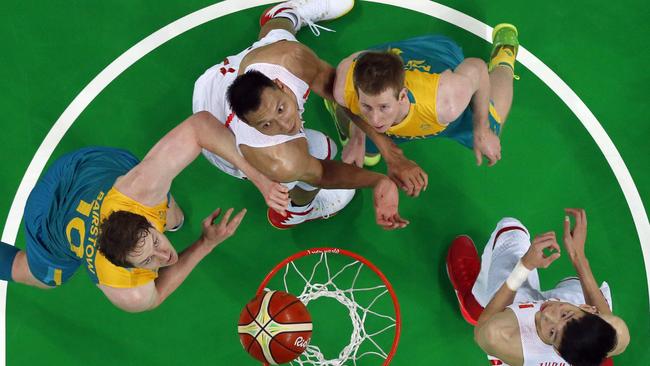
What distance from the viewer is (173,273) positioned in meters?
3.72

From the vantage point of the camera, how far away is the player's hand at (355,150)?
13.6 ft

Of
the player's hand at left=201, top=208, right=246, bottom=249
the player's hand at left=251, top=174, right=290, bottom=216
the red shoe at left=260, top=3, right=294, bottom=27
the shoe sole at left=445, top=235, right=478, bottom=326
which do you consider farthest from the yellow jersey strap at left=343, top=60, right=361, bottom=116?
the shoe sole at left=445, top=235, right=478, bottom=326

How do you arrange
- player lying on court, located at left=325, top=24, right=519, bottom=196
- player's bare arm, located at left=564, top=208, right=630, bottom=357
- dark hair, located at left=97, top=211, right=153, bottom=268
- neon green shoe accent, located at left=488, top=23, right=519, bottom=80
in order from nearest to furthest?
dark hair, located at left=97, top=211, right=153, bottom=268, player lying on court, located at left=325, top=24, right=519, bottom=196, player's bare arm, located at left=564, top=208, right=630, bottom=357, neon green shoe accent, located at left=488, top=23, right=519, bottom=80

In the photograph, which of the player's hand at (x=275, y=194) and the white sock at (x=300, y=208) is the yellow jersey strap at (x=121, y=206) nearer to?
the player's hand at (x=275, y=194)

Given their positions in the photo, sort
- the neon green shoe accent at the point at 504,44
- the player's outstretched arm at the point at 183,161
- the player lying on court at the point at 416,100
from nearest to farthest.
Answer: the player lying on court at the point at 416,100 < the player's outstretched arm at the point at 183,161 < the neon green shoe accent at the point at 504,44

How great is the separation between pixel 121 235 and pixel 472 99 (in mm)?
2258

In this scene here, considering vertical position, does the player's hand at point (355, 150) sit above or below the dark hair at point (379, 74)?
below

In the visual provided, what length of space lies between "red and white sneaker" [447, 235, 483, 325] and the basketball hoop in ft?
1.57

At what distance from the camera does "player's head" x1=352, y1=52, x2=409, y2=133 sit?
3.30m

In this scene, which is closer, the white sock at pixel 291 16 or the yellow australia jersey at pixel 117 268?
the yellow australia jersey at pixel 117 268

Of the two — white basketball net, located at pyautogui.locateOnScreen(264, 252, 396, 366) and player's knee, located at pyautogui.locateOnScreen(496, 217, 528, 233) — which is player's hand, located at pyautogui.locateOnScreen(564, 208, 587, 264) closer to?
player's knee, located at pyautogui.locateOnScreen(496, 217, 528, 233)

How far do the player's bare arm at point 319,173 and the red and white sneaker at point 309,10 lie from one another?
4.67 feet

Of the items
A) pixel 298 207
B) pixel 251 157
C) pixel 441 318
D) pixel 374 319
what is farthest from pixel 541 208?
pixel 251 157

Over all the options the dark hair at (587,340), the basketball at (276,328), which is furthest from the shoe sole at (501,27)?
the basketball at (276,328)
